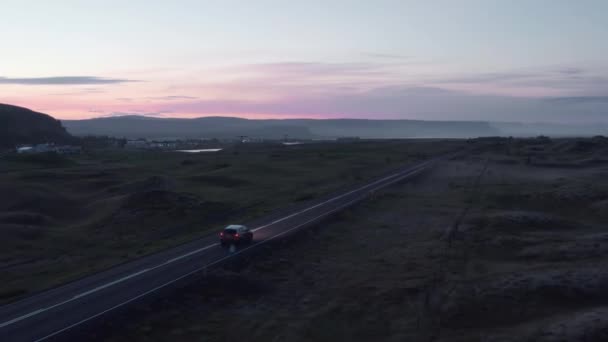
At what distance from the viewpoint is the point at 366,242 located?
37.4 m

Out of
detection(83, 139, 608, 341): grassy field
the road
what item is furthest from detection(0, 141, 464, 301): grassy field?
detection(83, 139, 608, 341): grassy field

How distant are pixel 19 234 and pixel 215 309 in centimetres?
2614

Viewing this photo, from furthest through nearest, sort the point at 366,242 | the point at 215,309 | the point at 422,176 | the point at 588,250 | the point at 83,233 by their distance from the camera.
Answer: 1. the point at 422,176
2. the point at 83,233
3. the point at 366,242
4. the point at 588,250
5. the point at 215,309

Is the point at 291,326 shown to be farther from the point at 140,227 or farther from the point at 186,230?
the point at 140,227

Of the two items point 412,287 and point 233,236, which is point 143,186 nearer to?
point 233,236

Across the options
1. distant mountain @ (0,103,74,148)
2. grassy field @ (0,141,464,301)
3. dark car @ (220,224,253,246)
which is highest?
distant mountain @ (0,103,74,148)

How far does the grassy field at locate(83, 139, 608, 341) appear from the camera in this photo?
20422 millimetres

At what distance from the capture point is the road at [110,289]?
20.4 meters

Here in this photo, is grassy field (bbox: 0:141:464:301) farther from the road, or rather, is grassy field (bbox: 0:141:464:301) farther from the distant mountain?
the distant mountain

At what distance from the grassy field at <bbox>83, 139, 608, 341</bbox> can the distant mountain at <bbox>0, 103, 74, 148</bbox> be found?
14275cm

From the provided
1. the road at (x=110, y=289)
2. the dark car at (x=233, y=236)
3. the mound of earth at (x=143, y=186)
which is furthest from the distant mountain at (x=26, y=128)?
the dark car at (x=233, y=236)

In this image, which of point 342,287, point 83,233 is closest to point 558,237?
point 342,287

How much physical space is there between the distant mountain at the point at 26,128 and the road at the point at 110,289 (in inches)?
5505

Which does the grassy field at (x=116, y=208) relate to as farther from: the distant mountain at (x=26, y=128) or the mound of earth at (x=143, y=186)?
the distant mountain at (x=26, y=128)
